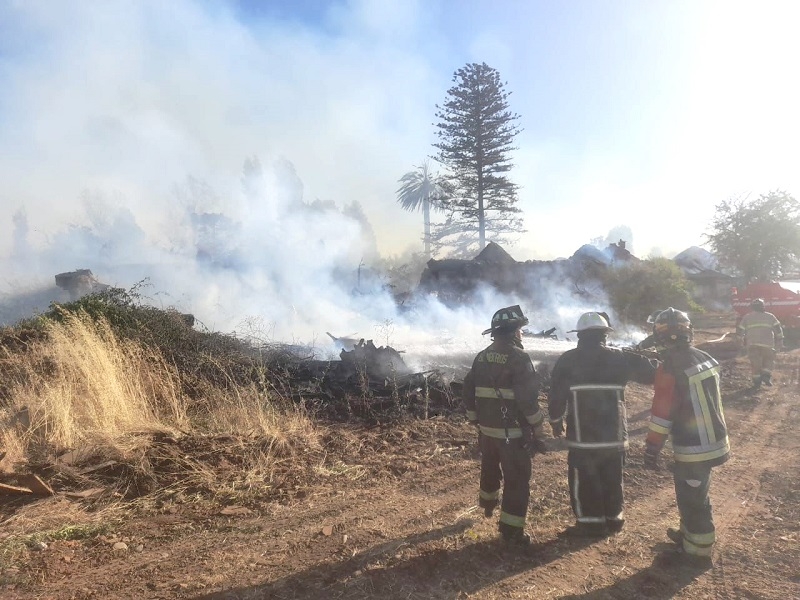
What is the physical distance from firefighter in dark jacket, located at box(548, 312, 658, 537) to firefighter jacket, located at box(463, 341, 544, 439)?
1.03ft

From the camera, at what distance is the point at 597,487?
3.93 metres

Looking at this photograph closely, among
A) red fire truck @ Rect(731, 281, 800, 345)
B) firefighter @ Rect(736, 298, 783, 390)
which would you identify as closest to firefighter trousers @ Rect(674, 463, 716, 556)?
firefighter @ Rect(736, 298, 783, 390)

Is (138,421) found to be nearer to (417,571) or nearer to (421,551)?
(421,551)

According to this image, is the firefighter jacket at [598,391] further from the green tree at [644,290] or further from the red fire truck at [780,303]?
the green tree at [644,290]

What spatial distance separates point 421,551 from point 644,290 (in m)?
19.6

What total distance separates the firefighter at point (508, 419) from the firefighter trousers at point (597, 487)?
38 cm

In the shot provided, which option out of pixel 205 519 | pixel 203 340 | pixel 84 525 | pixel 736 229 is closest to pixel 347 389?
pixel 203 340

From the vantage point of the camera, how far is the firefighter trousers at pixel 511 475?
377 centimetres

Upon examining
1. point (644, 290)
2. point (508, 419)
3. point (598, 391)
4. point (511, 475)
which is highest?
point (644, 290)

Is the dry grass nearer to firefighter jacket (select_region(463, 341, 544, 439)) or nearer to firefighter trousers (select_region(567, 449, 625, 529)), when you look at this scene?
firefighter jacket (select_region(463, 341, 544, 439))

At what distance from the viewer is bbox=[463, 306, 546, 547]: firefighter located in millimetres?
3785

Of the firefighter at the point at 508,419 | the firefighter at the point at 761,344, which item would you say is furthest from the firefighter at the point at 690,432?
the firefighter at the point at 761,344

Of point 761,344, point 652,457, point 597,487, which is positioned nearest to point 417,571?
point 597,487

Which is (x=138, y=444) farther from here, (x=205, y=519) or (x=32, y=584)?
(x=32, y=584)
